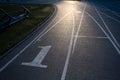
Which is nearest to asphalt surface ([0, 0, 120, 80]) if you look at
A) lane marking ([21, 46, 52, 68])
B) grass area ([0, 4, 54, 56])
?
lane marking ([21, 46, 52, 68])

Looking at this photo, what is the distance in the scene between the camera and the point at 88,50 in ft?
46.3

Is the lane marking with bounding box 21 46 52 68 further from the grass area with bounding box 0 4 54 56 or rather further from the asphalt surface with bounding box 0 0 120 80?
the grass area with bounding box 0 4 54 56

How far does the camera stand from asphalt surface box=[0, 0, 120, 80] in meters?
10.6

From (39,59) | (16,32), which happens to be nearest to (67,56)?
(39,59)

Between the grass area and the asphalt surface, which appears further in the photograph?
the grass area

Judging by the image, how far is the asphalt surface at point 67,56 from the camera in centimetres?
1055

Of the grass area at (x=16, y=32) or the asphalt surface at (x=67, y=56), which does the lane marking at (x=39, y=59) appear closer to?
the asphalt surface at (x=67, y=56)

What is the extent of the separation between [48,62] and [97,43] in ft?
16.2

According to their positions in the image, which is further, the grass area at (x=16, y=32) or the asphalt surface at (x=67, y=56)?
the grass area at (x=16, y=32)

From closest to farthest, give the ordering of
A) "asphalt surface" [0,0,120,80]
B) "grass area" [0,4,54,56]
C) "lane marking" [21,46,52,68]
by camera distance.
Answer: "asphalt surface" [0,0,120,80] → "lane marking" [21,46,52,68] → "grass area" [0,4,54,56]

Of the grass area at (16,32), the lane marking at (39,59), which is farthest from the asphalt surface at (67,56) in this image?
the grass area at (16,32)

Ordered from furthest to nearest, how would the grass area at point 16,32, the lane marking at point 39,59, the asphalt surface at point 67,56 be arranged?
the grass area at point 16,32
the lane marking at point 39,59
the asphalt surface at point 67,56

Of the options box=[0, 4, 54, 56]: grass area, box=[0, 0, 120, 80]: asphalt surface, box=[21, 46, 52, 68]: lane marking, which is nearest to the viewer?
box=[0, 0, 120, 80]: asphalt surface

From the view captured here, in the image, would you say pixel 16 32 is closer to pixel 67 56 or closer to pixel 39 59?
pixel 39 59
